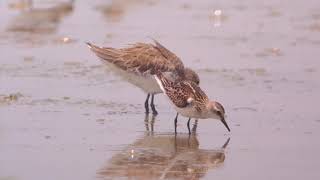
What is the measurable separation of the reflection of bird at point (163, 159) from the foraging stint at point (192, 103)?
268mm

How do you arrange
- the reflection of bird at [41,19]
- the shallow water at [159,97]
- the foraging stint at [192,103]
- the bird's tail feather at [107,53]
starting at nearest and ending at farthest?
the shallow water at [159,97] < the foraging stint at [192,103] < the bird's tail feather at [107,53] < the reflection of bird at [41,19]

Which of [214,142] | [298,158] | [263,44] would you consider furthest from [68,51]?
[298,158]

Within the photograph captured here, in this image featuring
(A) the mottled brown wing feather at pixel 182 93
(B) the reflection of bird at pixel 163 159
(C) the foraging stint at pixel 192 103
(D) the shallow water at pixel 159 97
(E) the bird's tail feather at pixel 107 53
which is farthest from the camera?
(E) the bird's tail feather at pixel 107 53

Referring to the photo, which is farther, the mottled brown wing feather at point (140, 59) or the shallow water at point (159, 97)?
the mottled brown wing feather at point (140, 59)

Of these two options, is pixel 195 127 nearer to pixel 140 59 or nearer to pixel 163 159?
pixel 163 159

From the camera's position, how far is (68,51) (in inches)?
558

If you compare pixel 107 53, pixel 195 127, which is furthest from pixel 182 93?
pixel 107 53

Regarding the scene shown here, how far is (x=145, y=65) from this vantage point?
11.0m

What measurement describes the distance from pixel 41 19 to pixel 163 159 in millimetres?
9992

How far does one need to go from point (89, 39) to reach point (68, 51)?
3.47 ft

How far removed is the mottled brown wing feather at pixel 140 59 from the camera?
36.1 ft

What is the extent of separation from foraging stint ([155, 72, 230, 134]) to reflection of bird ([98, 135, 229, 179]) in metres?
0.27

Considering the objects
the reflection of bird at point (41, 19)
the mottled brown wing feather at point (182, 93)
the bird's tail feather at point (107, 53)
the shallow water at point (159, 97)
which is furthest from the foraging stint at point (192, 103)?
the reflection of bird at point (41, 19)

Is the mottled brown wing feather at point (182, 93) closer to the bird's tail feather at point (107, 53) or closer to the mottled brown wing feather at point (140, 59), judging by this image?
the mottled brown wing feather at point (140, 59)
